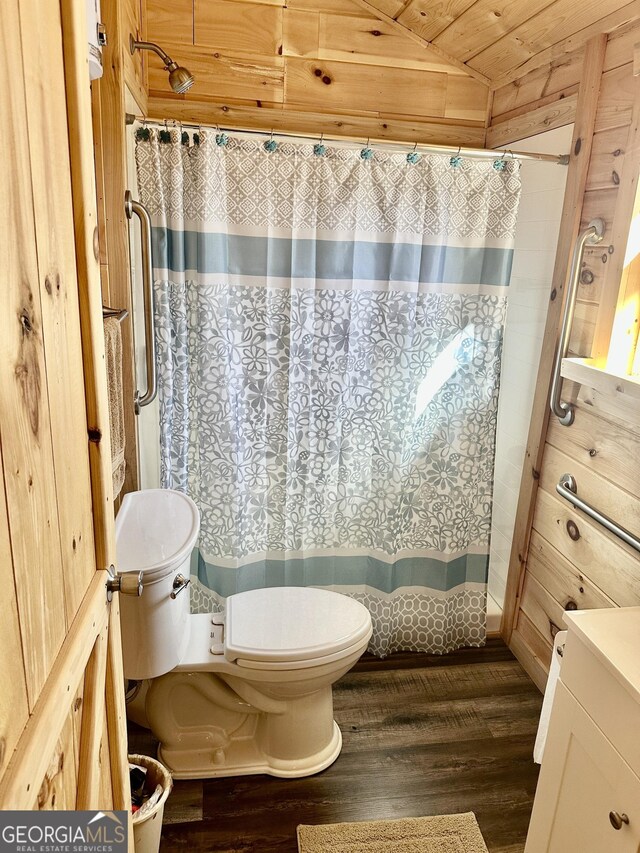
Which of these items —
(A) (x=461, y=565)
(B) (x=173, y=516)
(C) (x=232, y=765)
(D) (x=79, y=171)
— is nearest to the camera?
(D) (x=79, y=171)

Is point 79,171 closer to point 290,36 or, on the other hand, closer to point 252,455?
point 252,455

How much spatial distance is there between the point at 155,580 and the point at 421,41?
214cm

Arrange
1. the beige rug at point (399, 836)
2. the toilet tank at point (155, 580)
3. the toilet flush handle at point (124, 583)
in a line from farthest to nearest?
1. the beige rug at point (399, 836)
2. the toilet tank at point (155, 580)
3. the toilet flush handle at point (124, 583)

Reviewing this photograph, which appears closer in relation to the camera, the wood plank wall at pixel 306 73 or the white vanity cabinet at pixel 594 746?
the white vanity cabinet at pixel 594 746

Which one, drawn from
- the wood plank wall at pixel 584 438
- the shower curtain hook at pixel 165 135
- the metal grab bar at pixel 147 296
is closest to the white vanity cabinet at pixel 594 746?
the wood plank wall at pixel 584 438

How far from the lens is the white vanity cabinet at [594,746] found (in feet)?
3.78

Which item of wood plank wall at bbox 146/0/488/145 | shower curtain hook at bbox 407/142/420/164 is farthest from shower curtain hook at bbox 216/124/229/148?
shower curtain hook at bbox 407/142/420/164

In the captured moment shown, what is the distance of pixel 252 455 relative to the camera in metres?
2.24

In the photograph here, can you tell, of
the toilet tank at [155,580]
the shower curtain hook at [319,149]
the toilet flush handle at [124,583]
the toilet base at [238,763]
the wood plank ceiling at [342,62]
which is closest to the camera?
the toilet flush handle at [124,583]

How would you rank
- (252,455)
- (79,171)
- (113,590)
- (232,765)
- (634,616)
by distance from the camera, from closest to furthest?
(79,171), (113,590), (634,616), (232,765), (252,455)

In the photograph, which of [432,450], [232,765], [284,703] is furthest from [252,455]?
[232,765]

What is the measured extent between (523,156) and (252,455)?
1370 millimetres

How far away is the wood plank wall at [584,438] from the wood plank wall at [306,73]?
10.9 inches

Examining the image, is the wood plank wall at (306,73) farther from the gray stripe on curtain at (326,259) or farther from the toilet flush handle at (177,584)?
the toilet flush handle at (177,584)
